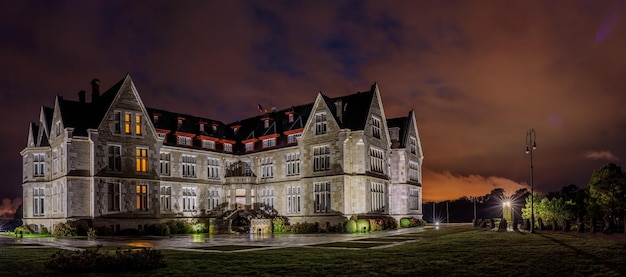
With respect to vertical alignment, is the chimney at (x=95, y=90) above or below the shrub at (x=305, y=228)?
above

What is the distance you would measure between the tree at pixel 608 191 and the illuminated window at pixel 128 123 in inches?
1871

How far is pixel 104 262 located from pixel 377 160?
42029 mm

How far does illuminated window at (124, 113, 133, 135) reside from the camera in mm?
53469

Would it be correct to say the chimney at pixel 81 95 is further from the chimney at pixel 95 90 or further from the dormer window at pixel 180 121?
the dormer window at pixel 180 121

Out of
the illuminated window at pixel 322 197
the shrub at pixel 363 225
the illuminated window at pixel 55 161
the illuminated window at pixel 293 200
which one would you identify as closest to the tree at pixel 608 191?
the shrub at pixel 363 225

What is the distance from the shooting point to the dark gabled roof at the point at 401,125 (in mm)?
65312

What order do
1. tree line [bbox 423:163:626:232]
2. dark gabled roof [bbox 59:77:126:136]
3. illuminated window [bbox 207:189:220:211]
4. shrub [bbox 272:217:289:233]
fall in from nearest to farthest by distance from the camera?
tree line [bbox 423:163:626:232] → dark gabled roof [bbox 59:77:126:136] → shrub [bbox 272:217:289:233] → illuminated window [bbox 207:189:220:211]

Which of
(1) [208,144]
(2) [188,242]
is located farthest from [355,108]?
(2) [188,242]

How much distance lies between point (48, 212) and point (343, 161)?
29442 mm

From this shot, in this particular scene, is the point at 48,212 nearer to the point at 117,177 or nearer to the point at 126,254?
the point at 117,177

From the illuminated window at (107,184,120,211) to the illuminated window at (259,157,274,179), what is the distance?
55.5 ft

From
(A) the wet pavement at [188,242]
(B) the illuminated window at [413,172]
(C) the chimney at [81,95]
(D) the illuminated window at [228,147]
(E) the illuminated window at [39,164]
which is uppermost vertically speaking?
(C) the chimney at [81,95]

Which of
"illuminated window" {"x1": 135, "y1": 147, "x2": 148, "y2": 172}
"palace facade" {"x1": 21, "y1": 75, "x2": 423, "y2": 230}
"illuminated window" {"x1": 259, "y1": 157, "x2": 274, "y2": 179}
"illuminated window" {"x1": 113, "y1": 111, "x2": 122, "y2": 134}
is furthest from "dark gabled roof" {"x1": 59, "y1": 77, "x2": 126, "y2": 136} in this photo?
"illuminated window" {"x1": 259, "y1": 157, "x2": 274, "y2": 179}

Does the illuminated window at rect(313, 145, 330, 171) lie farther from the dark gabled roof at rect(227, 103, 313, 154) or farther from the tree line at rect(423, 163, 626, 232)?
the tree line at rect(423, 163, 626, 232)
